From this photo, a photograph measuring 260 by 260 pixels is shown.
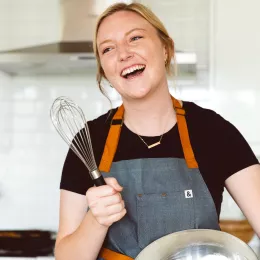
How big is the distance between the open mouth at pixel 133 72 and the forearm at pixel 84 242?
0.31 m

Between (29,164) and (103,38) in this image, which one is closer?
(103,38)

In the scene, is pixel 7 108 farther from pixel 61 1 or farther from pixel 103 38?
pixel 103 38

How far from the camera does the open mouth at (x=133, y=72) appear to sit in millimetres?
995

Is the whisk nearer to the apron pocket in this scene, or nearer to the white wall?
the apron pocket

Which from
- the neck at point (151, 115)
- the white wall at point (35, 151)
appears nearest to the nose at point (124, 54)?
the neck at point (151, 115)

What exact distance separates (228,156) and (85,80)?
4.12 ft

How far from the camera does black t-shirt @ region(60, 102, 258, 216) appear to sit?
1039 millimetres

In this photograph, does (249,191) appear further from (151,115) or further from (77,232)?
(77,232)

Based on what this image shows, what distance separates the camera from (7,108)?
7.30 ft

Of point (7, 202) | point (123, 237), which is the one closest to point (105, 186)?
point (123, 237)

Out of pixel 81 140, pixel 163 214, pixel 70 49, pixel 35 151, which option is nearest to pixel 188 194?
pixel 163 214

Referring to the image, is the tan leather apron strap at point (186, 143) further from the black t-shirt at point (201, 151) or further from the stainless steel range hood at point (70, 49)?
the stainless steel range hood at point (70, 49)

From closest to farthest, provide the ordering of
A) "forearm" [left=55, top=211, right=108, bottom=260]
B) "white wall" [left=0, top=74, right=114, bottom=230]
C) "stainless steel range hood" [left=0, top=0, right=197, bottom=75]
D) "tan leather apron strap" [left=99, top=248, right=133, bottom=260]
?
"forearm" [left=55, top=211, right=108, bottom=260] → "tan leather apron strap" [left=99, top=248, right=133, bottom=260] → "stainless steel range hood" [left=0, top=0, right=197, bottom=75] → "white wall" [left=0, top=74, right=114, bottom=230]

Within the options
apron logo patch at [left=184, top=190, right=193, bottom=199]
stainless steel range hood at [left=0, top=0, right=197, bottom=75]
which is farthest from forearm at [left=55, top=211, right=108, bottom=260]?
stainless steel range hood at [left=0, top=0, right=197, bottom=75]
